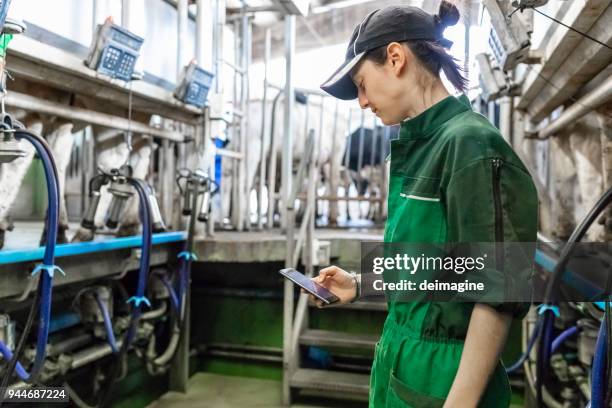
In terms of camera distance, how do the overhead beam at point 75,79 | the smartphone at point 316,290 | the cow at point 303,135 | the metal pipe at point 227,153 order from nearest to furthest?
1. the smartphone at point 316,290
2. the overhead beam at point 75,79
3. the metal pipe at point 227,153
4. the cow at point 303,135

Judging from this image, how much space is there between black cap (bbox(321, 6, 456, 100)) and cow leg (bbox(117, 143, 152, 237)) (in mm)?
2411

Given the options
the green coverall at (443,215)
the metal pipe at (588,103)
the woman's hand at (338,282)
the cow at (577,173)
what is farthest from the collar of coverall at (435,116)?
the cow at (577,173)

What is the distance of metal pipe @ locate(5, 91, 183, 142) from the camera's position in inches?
79.9

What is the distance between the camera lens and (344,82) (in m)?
0.96

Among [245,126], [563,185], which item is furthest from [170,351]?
[563,185]

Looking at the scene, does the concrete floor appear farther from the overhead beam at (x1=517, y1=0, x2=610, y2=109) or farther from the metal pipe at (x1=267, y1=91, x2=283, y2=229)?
the overhead beam at (x1=517, y1=0, x2=610, y2=109)

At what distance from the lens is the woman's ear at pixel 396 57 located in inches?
32.9

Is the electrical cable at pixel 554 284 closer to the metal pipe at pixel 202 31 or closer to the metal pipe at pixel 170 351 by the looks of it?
the metal pipe at pixel 170 351

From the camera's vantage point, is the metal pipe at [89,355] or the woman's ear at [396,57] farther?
the metal pipe at [89,355]

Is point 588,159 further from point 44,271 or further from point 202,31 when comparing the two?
point 44,271

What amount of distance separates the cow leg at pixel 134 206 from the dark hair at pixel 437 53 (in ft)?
8.06

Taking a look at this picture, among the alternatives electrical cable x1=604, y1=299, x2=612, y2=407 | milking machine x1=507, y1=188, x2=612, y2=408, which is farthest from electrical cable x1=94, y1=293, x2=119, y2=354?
electrical cable x1=604, y1=299, x2=612, y2=407

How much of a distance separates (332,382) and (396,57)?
2.53m

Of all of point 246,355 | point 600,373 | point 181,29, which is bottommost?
point 246,355
